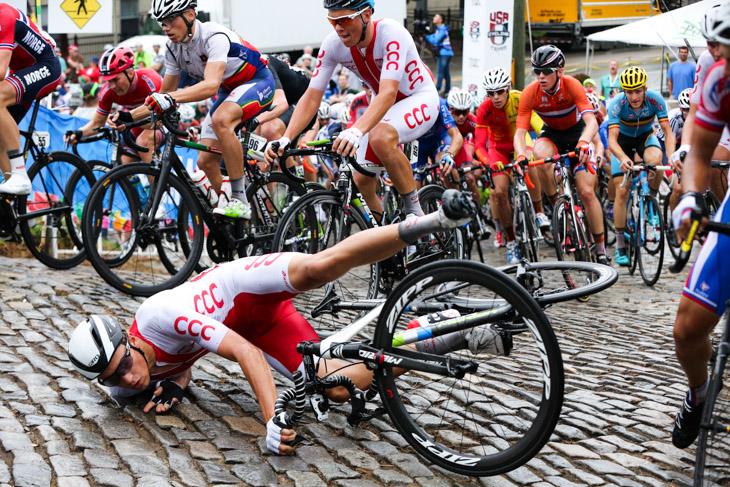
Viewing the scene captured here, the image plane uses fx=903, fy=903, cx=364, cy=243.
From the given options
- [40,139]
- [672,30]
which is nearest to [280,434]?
[40,139]

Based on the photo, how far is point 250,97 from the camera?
7.87 m

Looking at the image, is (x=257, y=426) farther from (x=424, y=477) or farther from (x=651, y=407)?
(x=651, y=407)

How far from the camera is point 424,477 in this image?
4.08 metres

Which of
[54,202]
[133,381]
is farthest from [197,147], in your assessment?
[133,381]

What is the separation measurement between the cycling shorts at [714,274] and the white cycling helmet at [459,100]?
808 cm

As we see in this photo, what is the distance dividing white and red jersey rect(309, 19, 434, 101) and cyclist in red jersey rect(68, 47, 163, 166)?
7.74 feet

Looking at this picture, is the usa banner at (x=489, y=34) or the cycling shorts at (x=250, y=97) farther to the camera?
the usa banner at (x=489, y=34)

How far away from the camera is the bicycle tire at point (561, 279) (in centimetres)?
403

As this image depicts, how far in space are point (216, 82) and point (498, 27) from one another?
8.52m

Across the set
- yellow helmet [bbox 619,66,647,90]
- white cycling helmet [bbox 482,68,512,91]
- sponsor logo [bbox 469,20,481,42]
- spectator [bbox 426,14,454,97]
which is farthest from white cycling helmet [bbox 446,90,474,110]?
spectator [bbox 426,14,454,97]

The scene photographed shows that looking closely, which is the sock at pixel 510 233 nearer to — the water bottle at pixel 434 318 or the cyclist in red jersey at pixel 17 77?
the cyclist in red jersey at pixel 17 77

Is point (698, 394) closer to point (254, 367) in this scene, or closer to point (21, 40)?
point (254, 367)

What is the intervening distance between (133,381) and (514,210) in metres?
6.88

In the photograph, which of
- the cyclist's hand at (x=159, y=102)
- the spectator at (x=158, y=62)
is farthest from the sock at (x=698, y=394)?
the spectator at (x=158, y=62)
